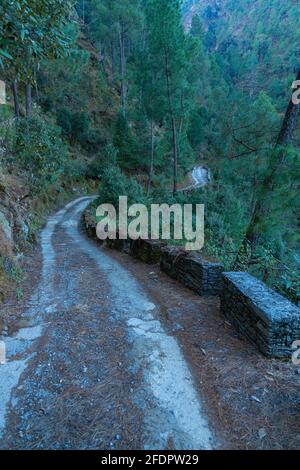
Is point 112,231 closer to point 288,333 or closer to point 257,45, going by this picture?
point 288,333

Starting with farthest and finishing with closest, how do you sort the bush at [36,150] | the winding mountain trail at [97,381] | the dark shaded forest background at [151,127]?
1. the bush at [36,150]
2. the dark shaded forest background at [151,127]
3. the winding mountain trail at [97,381]

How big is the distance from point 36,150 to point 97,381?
13.1 m

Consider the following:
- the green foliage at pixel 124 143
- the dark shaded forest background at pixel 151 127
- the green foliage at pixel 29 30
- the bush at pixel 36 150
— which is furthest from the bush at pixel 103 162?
the green foliage at pixel 29 30

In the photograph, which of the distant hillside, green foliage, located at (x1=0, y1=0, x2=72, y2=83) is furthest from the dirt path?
the distant hillside

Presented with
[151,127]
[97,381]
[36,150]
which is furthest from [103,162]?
[97,381]

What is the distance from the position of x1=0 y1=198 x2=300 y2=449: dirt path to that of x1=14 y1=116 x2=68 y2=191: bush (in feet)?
34.9

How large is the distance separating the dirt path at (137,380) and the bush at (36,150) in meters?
10.7

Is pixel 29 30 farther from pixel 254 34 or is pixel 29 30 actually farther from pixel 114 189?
pixel 254 34

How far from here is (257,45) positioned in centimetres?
6756

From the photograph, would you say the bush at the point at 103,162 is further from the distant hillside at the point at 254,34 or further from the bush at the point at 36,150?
the distant hillside at the point at 254,34

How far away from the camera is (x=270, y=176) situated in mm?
4867

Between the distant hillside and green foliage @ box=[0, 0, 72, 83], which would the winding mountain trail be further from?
the distant hillside

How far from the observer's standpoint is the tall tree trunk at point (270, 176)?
4857mm

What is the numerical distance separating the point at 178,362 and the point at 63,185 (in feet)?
66.4
